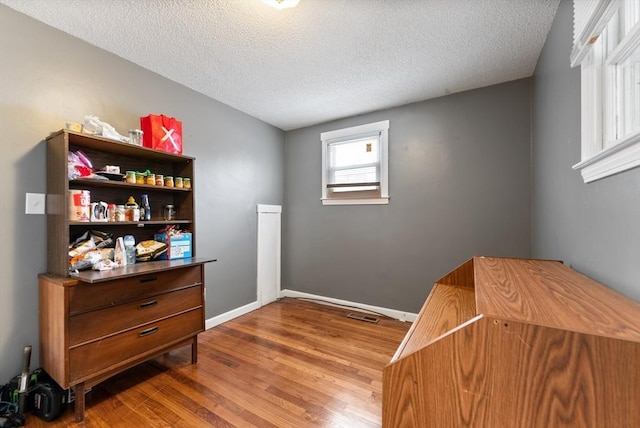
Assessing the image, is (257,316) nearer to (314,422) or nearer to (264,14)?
(314,422)

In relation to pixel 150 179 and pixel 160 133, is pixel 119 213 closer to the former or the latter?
pixel 150 179

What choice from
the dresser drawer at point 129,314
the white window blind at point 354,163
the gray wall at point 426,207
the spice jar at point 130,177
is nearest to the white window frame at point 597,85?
the gray wall at point 426,207

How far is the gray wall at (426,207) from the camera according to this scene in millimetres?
2449

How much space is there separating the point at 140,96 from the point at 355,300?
3.11m

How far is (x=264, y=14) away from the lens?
5.35 feet

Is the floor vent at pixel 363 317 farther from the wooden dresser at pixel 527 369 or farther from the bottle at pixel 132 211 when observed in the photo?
the bottle at pixel 132 211

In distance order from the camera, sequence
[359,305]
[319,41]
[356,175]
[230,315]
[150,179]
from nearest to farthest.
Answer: [319,41] < [150,179] < [230,315] < [359,305] < [356,175]

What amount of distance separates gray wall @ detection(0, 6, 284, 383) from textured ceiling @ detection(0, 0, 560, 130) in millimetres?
160

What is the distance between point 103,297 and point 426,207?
2.88m

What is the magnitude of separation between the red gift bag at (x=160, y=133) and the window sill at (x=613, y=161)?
2.60 metres

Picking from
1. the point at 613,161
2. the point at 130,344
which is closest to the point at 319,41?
the point at 613,161

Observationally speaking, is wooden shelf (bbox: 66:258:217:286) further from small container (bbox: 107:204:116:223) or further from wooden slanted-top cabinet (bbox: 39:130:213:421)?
small container (bbox: 107:204:116:223)

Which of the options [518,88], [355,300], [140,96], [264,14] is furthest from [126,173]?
[518,88]

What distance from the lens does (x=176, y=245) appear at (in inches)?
84.3
